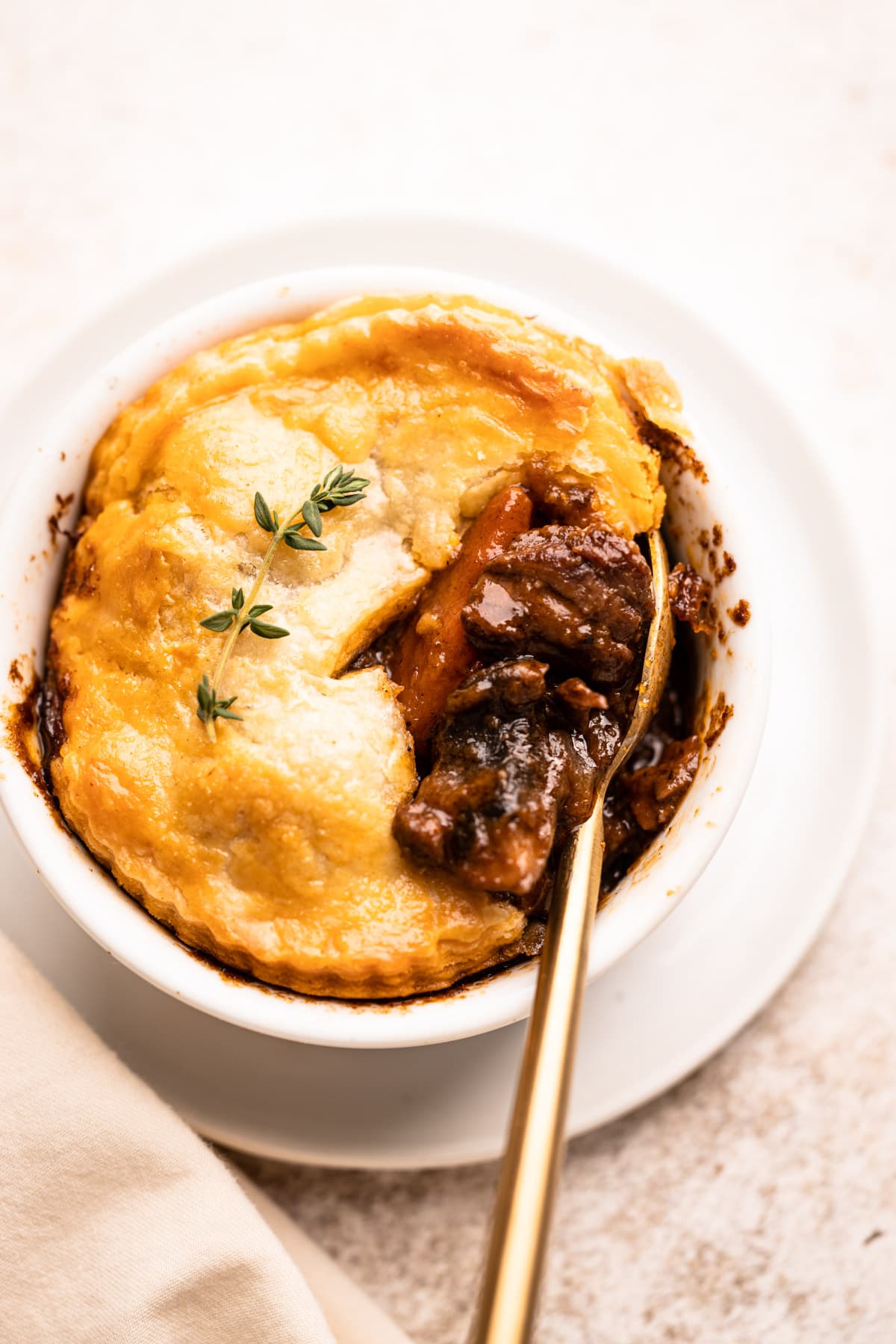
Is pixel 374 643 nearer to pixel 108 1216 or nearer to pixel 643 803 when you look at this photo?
pixel 643 803

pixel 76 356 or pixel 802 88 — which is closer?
pixel 76 356

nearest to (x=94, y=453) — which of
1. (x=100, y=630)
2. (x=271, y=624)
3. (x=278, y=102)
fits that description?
(x=100, y=630)

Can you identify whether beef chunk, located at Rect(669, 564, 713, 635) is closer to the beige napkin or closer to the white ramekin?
the white ramekin

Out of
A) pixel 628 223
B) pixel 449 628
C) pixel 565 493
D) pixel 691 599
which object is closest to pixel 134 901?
pixel 449 628

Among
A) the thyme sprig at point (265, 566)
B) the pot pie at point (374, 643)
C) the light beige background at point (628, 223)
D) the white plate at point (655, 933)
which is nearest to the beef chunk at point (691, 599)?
the pot pie at point (374, 643)

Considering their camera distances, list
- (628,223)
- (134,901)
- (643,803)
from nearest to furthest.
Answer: (134,901) < (643,803) < (628,223)

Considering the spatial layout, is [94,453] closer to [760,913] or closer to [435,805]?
[435,805]
